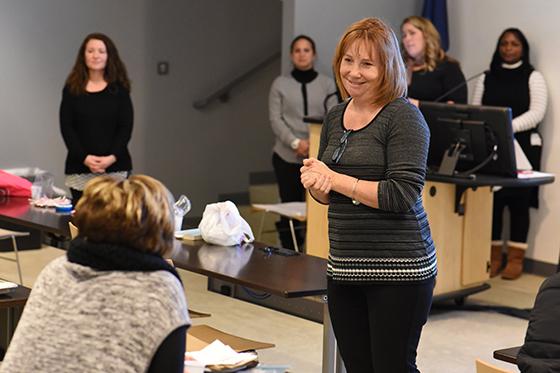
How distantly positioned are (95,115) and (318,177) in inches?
131

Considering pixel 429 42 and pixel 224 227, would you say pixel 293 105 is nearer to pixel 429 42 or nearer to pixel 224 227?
pixel 429 42

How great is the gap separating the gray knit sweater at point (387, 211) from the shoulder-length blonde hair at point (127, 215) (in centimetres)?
85

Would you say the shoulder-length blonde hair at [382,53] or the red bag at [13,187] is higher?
the shoulder-length blonde hair at [382,53]

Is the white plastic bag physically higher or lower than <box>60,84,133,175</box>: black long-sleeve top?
lower

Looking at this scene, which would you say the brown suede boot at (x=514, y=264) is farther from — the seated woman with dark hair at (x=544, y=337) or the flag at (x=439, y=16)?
the seated woman with dark hair at (x=544, y=337)

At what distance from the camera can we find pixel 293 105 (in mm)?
7316

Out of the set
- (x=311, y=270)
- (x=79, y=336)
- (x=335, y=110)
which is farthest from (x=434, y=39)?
(x=79, y=336)

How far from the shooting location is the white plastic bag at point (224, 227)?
14.0 ft

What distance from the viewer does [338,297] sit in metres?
3.08

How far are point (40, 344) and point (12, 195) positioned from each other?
3539mm

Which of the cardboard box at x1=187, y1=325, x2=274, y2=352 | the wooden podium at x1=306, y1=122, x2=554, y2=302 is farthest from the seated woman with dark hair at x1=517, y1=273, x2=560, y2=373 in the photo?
the wooden podium at x1=306, y1=122, x2=554, y2=302

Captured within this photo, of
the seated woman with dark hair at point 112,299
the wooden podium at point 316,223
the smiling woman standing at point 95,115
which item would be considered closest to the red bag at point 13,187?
the smiling woman standing at point 95,115

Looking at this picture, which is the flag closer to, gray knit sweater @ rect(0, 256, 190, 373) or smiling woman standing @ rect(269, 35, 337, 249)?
smiling woman standing @ rect(269, 35, 337, 249)

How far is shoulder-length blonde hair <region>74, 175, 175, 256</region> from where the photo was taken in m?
2.27
